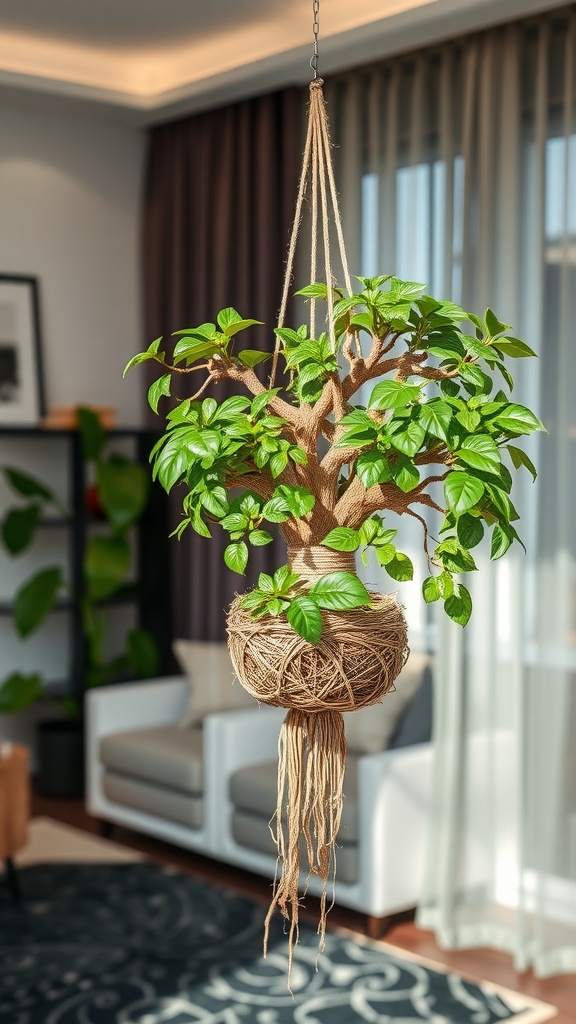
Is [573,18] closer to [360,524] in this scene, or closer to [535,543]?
[535,543]

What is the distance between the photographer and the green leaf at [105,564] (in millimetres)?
5148

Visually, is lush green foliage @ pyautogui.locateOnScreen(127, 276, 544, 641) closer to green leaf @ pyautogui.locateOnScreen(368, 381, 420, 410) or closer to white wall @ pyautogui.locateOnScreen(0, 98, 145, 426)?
green leaf @ pyautogui.locateOnScreen(368, 381, 420, 410)

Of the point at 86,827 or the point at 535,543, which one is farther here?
the point at 86,827

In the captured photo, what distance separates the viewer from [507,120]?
3.87 metres

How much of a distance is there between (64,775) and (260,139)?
2.83m

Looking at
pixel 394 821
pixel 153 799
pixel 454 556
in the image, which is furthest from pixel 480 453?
pixel 153 799

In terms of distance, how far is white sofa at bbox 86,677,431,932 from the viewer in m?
3.84

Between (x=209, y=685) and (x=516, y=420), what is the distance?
11.9 ft

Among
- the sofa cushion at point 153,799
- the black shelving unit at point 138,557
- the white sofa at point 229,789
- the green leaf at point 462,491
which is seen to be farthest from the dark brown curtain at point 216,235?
the green leaf at point 462,491

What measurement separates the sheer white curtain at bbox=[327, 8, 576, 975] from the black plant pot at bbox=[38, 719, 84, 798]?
1.90 metres

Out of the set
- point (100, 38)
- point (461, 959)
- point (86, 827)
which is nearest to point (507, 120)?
point (100, 38)

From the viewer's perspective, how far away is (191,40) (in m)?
4.87

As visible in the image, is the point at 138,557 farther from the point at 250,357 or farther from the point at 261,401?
the point at 261,401

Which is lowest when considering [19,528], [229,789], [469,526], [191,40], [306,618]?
[229,789]
